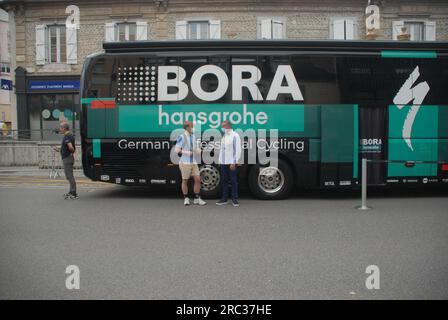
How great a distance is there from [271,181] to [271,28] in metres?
13.5

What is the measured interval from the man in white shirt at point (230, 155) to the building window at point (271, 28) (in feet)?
43.8

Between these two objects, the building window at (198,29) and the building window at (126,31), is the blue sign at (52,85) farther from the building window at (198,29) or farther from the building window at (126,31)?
the building window at (198,29)

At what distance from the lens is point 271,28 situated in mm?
21359

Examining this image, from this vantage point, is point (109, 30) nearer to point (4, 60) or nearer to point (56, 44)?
point (56, 44)

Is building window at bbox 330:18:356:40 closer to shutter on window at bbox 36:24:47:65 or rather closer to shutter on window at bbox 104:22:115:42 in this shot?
shutter on window at bbox 104:22:115:42

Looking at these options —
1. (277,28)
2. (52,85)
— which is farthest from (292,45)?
(52,85)

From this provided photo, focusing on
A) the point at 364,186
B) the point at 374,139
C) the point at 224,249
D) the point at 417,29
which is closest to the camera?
the point at 224,249

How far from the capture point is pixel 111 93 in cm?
987

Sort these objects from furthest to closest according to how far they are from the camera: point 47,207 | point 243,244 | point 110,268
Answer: point 47,207 < point 243,244 < point 110,268

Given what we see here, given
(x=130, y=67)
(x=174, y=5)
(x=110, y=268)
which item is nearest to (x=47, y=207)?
(x=130, y=67)

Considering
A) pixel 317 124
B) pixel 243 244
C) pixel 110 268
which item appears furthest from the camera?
pixel 317 124

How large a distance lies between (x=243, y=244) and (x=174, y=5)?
18266 millimetres

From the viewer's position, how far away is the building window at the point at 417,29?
2141 centimetres
